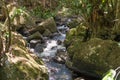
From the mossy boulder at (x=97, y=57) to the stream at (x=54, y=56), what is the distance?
388mm

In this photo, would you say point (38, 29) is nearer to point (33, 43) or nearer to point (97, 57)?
point (33, 43)

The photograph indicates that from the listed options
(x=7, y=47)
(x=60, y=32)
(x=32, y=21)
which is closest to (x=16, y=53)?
(x=7, y=47)

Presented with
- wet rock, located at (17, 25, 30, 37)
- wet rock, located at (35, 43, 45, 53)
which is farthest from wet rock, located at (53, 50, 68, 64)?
wet rock, located at (17, 25, 30, 37)

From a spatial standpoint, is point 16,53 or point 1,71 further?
point 16,53

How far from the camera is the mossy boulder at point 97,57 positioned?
7.10 meters

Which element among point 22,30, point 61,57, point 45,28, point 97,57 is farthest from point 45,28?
point 97,57

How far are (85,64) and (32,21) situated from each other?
7.73 m

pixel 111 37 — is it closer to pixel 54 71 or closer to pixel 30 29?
pixel 54 71

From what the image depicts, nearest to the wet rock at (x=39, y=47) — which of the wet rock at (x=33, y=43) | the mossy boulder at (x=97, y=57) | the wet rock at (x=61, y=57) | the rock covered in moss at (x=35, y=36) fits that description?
the wet rock at (x=33, y=43)

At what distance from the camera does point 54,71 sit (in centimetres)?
Result: 791

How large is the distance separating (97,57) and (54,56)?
2288 mm

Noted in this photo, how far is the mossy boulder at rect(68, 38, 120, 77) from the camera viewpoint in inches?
280

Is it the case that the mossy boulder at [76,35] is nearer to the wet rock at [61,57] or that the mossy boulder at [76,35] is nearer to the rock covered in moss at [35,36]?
the wet rock at [61,57]

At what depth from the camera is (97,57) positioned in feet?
24.2
